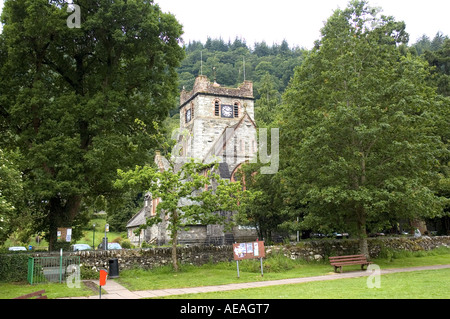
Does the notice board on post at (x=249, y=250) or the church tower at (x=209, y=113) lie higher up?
the church tower at (x=209, y=113)

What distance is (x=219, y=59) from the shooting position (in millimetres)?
128000

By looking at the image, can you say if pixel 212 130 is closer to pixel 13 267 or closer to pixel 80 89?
pixel 80 89

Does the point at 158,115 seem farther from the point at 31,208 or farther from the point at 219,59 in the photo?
the point at 219,59

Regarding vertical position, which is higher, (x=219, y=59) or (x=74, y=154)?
(x=219, y=59)

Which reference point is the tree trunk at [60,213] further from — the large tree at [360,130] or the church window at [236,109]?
the church window at [236,109]

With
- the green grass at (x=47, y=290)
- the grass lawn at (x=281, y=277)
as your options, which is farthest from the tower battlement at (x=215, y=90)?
the green grass at (x=47, y=290)

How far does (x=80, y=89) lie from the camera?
74.7ft

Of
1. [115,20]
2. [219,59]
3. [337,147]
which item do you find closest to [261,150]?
[337,147]

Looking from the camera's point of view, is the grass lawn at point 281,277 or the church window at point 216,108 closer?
the grass lawn at point 281,277

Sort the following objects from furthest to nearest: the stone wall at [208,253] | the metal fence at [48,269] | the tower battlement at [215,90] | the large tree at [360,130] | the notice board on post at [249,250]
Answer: the tower battlement at [215,90] → the large tree at [360,130] → the stone wall at [208,253] → the notice board on post at [249,250] → the metal fence at [48,269]

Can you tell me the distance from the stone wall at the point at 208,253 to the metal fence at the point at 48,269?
981mm

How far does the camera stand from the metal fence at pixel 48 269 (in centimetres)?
1580

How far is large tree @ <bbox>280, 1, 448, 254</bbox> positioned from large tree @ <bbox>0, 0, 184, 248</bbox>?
28.5ft
